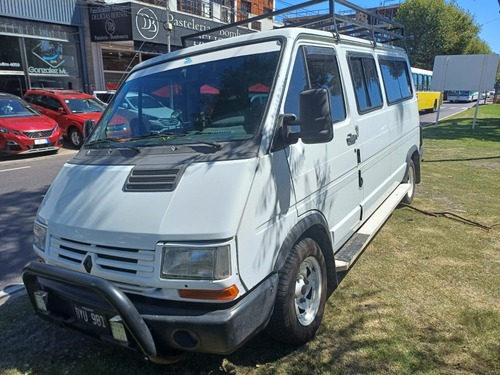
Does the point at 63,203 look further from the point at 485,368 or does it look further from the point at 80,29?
the point at 80,29

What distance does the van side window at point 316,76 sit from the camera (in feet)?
9.80

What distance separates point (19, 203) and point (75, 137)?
7.28 meters

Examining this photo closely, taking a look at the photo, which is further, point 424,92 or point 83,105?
point 424,92

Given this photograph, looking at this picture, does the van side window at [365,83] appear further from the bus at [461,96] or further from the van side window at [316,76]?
the bus at [461,96]

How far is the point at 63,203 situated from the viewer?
8.84ft

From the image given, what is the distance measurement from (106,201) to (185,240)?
67 cm

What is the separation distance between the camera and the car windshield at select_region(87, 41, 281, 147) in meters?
2.85

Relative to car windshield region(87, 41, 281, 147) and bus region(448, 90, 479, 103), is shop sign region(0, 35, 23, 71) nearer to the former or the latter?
car windshield region(87, 41, 281, 147)

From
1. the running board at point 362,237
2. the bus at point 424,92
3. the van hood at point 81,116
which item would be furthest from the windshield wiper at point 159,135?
the bus at point 424,92

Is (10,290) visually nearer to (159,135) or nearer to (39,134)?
(159,135)

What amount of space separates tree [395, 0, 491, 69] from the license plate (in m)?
48.8

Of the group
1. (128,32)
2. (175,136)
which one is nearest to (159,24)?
(128,32)

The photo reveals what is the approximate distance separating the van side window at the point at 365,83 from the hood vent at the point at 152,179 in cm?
227

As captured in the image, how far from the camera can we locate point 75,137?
44.2 feet
